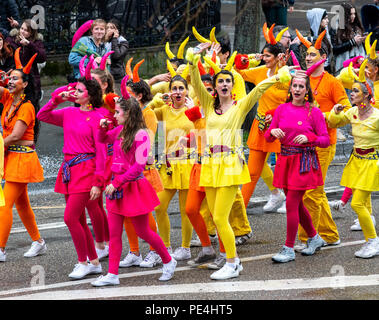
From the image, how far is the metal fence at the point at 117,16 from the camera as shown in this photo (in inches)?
609

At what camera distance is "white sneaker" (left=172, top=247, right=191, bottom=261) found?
8328 millimetres

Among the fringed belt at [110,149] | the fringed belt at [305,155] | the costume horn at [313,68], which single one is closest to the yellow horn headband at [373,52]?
the costume horn at [313,68]

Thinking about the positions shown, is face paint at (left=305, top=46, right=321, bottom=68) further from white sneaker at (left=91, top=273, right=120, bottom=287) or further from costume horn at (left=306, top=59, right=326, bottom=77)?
white sneaker at (left=91, top=273, right=120, bottom=287)

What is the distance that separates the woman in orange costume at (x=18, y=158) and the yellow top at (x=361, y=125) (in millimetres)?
2928

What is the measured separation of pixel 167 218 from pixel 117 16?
8.66 m

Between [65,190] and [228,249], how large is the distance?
1543 mm

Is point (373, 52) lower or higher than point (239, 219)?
higher

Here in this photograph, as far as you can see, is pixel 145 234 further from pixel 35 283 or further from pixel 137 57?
pixel 137 57

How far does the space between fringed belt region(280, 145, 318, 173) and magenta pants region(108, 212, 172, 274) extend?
150 centimetres

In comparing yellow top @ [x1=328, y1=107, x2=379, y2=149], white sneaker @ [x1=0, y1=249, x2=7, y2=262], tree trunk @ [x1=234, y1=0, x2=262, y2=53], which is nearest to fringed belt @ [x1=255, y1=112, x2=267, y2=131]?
yellow top @ [x1=328, y1=107, x2=379, y2=149]

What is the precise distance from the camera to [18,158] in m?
8.47

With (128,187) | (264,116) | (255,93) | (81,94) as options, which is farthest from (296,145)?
(81,94)

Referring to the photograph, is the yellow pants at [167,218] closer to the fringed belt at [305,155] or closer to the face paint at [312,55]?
the fringed belt at [305,155]

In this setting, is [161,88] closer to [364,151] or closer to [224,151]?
[224,151]
